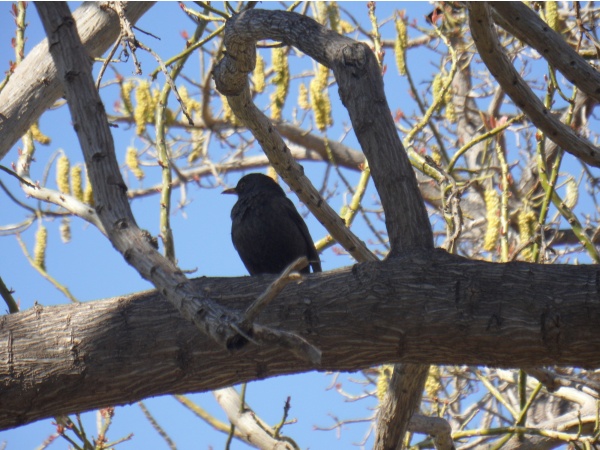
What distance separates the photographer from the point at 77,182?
18.0ft

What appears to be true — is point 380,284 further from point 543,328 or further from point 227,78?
point 227,78

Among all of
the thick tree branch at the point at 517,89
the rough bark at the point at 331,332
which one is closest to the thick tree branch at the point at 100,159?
the rough bark at the point at 331,332

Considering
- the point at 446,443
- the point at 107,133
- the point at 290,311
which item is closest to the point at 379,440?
the point at 446,443

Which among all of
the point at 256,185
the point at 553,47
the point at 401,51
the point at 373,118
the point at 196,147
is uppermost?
the point at 196,147

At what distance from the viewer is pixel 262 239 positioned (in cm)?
490

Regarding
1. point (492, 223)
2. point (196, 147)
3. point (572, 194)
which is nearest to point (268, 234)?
point (492, 223)

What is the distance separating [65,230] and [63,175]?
1059 millimetres

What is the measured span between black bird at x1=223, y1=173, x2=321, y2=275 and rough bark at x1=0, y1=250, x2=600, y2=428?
1778mm

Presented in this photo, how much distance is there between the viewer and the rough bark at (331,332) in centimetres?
276

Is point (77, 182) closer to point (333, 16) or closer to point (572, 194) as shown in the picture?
point (333, 16)

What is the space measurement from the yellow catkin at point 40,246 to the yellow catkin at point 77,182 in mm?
341

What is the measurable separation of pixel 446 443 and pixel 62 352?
2115mm

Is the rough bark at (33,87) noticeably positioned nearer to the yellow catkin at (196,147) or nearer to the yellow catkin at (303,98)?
the yellow catkin at (303,98)

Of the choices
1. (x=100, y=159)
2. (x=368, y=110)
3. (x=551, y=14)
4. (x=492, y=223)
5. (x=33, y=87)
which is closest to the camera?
(x=100, y=159)
